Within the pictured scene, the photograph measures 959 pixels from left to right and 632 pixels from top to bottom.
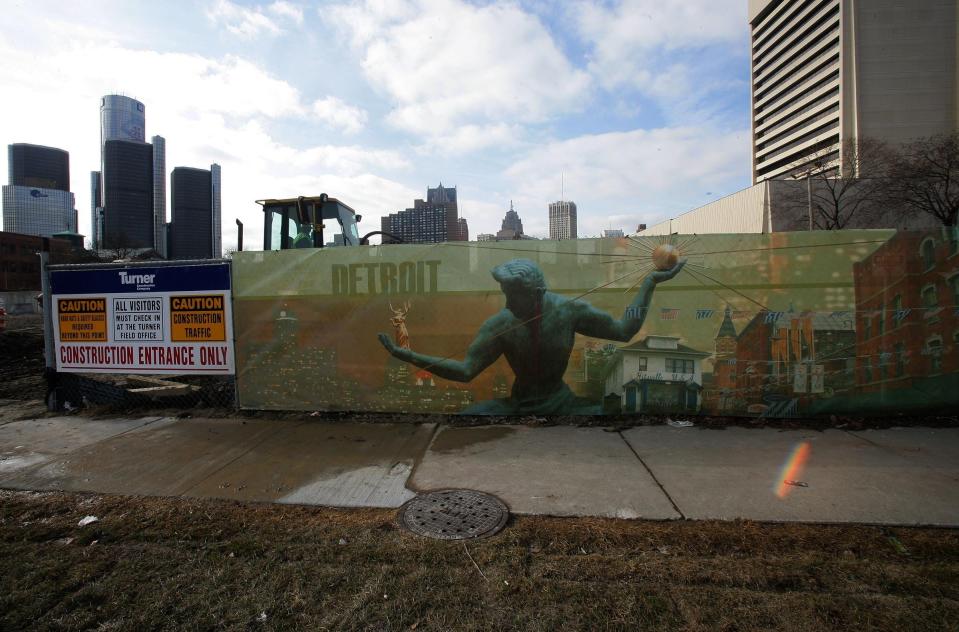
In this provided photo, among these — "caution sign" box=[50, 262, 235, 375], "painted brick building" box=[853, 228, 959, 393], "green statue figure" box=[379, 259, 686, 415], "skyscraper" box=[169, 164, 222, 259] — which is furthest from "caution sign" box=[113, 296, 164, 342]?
"skyscraper" box=[169, 164, 222, 259]

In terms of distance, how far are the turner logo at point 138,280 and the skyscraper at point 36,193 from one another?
183 meters

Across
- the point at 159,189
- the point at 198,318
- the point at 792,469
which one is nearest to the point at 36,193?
the point at 159,189

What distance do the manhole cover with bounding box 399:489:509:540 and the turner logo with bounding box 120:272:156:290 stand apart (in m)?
4.82

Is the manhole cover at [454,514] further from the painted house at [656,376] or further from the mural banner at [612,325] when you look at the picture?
the painted house at [656,376]

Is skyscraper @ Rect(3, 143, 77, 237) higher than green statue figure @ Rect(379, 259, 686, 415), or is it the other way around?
skyscraper @ Rect(3, 143, 77, 237)

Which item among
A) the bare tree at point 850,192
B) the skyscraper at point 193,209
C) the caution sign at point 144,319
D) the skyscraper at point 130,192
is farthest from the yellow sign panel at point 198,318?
the skyscraper at point 130,192

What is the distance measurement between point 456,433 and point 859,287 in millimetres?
4773

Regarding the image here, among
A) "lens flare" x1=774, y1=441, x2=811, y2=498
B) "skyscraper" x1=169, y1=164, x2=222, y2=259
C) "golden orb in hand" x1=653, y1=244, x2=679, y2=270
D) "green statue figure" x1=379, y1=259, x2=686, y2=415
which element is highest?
"skyscraper" x1=169, y1=164, x2=222, y2=259

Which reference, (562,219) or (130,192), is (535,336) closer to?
(562,219)

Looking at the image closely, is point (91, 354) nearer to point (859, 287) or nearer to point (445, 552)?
point (445, 552)

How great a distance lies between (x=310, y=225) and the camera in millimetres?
8461

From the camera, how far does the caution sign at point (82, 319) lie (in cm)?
646

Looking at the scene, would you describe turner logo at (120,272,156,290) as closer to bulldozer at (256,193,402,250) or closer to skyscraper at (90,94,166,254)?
bulldozer at (256,193,402,250)

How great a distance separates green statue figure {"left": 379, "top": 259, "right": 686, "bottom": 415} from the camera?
18.5ft
